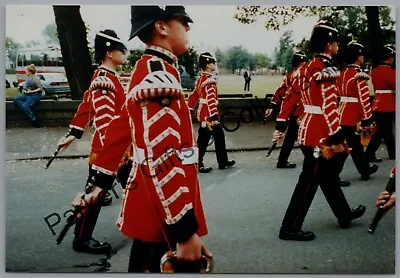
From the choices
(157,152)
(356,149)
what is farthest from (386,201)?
(157,152)

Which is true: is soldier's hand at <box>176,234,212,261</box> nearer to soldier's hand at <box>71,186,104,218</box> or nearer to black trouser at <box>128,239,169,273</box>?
black trouser at <box>128,239,169,273</box>

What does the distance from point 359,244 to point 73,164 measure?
4.48 feet

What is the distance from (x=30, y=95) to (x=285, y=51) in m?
1.26

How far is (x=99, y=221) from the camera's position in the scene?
96.1 inches

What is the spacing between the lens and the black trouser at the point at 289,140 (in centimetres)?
255

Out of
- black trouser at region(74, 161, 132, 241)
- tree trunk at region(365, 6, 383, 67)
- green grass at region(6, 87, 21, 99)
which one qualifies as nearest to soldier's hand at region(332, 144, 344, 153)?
tree trunk at region(365, 6, 383, 67)

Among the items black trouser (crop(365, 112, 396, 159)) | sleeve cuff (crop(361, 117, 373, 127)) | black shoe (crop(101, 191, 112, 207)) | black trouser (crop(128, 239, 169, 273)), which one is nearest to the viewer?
black trouser (crop(128, 239, 169, 273))

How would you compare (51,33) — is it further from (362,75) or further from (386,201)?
(386,201)

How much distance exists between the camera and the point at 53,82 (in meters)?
2.64

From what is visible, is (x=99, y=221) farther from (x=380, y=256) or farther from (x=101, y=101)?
(x=380, y=256)

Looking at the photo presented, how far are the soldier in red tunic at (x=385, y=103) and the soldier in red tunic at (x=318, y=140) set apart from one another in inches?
7.6

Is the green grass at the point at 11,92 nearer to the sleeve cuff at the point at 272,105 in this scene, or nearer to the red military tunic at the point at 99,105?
the red military tunic at the point at 99,105

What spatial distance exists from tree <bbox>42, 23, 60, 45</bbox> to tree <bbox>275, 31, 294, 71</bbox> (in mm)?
1049

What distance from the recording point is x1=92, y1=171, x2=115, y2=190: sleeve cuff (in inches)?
80.5
